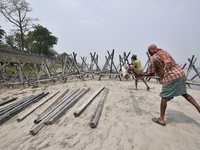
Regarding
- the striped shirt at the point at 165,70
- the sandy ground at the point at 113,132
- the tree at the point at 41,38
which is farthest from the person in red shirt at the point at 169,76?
the tree at the point at 41,38

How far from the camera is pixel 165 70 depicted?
2217 mm

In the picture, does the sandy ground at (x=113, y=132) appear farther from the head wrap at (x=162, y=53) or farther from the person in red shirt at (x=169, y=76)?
the head wrap at (x=162, y=53)

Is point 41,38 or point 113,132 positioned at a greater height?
point 41,38

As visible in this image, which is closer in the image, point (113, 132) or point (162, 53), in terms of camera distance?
point (113, 132)

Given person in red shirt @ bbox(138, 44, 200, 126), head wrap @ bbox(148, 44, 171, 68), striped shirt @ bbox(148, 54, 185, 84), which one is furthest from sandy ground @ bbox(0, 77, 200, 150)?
head wrap @ bbox(148, 44, 171, 68)

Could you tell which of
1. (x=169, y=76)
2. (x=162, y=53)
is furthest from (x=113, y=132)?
(x=162, y=53)

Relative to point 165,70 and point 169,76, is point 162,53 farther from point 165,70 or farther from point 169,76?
point 169,76

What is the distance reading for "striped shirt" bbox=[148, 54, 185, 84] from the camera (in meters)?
2.13

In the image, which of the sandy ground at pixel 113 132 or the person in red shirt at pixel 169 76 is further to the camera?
the person in red shirt at pixel 169 76

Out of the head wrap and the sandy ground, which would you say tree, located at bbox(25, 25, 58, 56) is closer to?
the sandy ground

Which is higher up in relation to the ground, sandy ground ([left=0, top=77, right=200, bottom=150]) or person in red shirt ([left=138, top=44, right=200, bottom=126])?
person in red shirt ([left=138, top=44, right=200, bottom=126])

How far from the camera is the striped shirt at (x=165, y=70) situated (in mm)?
2129

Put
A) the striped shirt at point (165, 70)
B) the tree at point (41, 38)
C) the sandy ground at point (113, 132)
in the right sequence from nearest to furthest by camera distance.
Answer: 1. the sandy ground at point (113, 132)
2. the striped shirt at point (165, 70)
3. the tree at point (41, 38)

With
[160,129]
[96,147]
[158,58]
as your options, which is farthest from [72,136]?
[158,58]
